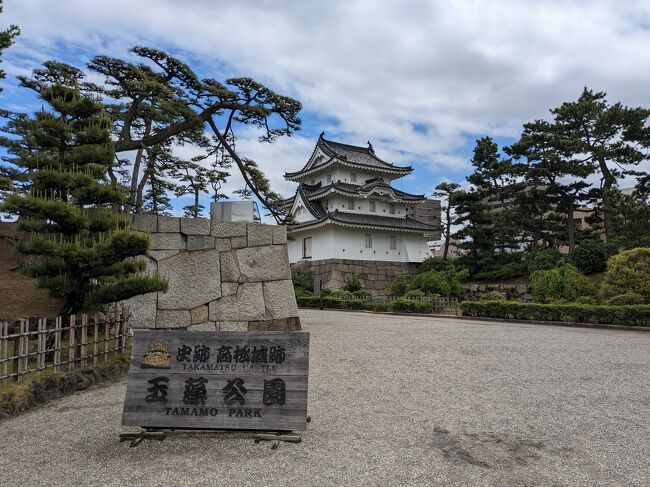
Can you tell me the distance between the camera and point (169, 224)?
9750mm

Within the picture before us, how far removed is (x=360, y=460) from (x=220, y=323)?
21.5 ft

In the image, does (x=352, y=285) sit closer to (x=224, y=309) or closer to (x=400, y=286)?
(x=400, y=286)

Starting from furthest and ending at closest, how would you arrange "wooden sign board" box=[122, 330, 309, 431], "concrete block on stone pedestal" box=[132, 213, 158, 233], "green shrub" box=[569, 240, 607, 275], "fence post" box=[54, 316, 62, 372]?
"green shrub" box=[569, 240, 607, 275], "concrete block on stone pedestal" box=[132, 213, 158, 233], "fence post" box=[54, 316, 62, 372], "wooden sign board" box=[122, 330, 309, 431]

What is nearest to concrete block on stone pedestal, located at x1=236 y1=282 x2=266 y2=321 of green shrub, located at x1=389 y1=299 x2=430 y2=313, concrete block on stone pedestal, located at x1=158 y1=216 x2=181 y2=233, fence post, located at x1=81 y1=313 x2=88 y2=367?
concrete block on stone pedestal, located at x1=158 y1=216 x2=181 y2=233

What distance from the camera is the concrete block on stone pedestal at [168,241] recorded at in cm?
966

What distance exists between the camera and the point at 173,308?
9562mm

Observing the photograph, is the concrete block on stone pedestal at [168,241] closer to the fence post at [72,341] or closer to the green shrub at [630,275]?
the fence post at [72,341]

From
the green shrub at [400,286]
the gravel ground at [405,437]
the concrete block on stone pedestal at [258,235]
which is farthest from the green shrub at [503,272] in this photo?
the concrete block on stone pedestal at [258,235]

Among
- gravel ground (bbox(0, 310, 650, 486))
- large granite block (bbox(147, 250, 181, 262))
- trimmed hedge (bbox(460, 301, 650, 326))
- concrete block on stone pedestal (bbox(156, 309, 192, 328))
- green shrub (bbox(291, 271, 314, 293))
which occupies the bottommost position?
gravel ground (bbox(0, 310, 650, 486))

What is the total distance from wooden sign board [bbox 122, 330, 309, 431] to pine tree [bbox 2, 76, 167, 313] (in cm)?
228

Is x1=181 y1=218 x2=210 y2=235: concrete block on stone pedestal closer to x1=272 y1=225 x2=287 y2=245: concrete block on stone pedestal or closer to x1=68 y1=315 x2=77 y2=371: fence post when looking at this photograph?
x1=272 y1=225 x2=287 y2=245: concrete block on stone pedestal

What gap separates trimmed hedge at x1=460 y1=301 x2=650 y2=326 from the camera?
41.5 ft

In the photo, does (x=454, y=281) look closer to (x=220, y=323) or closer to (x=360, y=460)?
(x=220, y=323)

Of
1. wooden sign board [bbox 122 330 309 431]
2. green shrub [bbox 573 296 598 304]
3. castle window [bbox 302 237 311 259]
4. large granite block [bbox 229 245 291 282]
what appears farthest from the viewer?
castle window [bbox 302 237 311 259]
